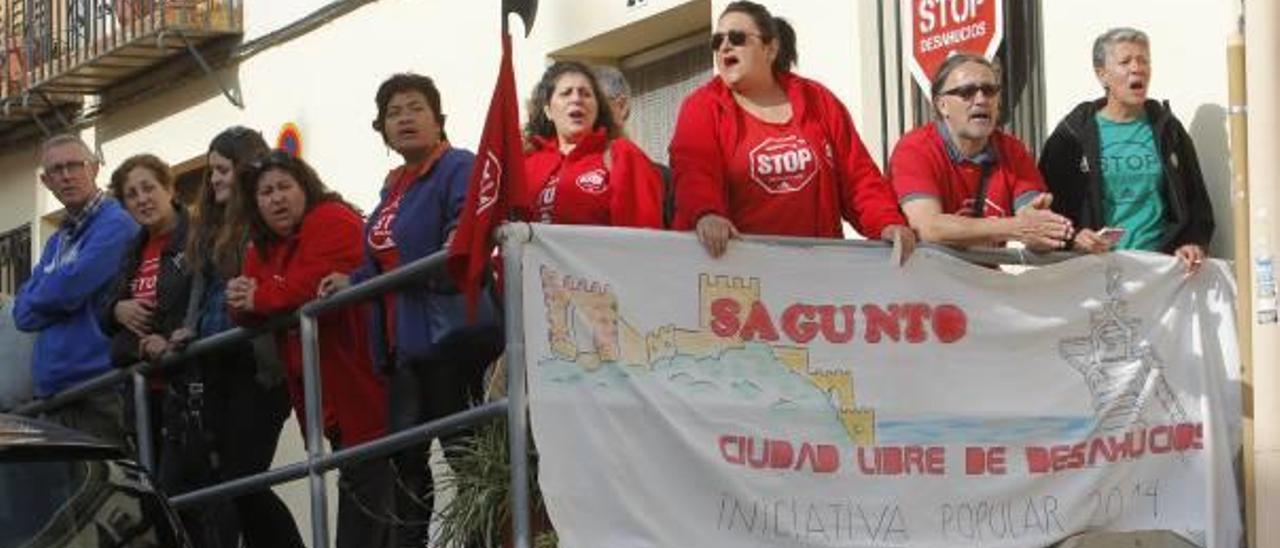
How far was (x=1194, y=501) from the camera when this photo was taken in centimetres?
839

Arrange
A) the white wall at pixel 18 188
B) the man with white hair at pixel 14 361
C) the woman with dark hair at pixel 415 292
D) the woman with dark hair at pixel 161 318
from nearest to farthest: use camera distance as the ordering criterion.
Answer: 1. the woman with dark hair at pixel 415 292
2. the woman with dark hair at pixel 161 318
3. the man with white hair at pixel 14 361
4. the white wall at pixel 18 188

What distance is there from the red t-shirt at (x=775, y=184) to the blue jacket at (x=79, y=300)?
3727 millimetres

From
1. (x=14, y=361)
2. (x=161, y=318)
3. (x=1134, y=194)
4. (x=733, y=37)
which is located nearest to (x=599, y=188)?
(x=733, y=37)

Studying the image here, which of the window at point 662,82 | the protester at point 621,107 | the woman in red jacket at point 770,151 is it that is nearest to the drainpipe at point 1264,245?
the woman in red jacket at point 770,151

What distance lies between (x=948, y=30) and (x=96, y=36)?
358 inches

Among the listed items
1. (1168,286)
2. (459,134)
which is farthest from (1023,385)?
(459,134)

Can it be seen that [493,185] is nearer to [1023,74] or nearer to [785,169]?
[785,169]

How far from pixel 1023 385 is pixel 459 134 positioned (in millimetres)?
6375

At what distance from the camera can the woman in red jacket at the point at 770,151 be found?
26.2 ft

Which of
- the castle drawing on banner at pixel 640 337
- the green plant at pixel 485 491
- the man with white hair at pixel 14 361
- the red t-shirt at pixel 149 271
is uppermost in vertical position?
the red t-shirt at pixel 149 271

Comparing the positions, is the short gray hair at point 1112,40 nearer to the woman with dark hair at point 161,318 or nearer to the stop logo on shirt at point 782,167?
the stop logo on shirt at point 782,167

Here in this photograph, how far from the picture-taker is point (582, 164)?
831 cm

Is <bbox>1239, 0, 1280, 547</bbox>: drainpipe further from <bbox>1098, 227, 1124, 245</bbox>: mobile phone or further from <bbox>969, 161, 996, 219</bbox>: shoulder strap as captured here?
<bbox>969, 161, 996, 219</bbox>: shoulder strap

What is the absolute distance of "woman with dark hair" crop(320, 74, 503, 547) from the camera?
827 cm
